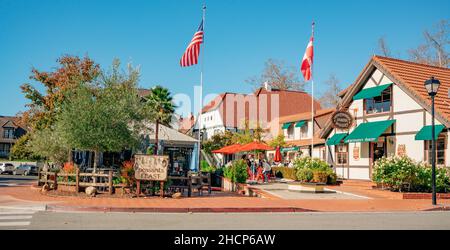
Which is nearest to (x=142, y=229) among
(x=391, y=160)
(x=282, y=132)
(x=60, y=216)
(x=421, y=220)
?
(x=60, y=216)

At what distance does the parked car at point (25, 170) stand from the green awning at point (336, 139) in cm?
3068

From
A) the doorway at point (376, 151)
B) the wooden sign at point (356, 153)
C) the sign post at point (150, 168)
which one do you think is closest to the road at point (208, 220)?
the sign post at point (150, 168)

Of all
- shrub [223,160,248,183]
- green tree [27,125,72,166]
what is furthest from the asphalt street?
green tree [27,125,72,166]

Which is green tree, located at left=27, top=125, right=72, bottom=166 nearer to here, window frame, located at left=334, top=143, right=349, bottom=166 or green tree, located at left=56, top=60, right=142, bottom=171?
green tree, located at left=56, top=60, right=142, bottom=171

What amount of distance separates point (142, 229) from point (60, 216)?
3.51 meters

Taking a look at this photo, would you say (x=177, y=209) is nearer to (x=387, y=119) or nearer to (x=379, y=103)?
→ (x=387, y=119)

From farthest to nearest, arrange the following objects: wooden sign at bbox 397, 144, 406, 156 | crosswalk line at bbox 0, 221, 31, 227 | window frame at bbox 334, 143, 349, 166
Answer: window frame at bbox 334, 143, 349, 166, wooden sign at bbox 397, 144, 406, 156, crosswalk line at bbox 0, 221, 31, 227

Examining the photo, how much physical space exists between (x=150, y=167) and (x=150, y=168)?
4 centimetres

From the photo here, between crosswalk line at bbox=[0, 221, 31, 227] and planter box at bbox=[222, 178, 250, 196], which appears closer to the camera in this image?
crosswalk line at bbox=[0, 221, 31, 227]

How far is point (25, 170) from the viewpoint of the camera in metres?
46.1

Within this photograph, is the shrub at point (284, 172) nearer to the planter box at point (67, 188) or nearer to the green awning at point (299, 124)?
the green awning at point (299, 124)

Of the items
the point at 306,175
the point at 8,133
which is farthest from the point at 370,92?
the point at 8,133

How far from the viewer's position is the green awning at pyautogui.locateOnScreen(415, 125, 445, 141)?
21.9 meters

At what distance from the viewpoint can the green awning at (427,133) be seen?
21.9 m
